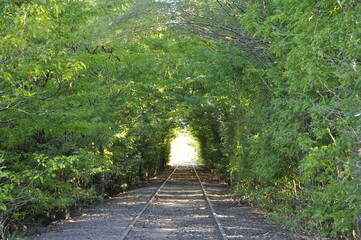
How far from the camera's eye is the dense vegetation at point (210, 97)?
6.23 meters

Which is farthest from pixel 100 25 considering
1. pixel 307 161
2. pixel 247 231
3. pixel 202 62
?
pixel 307 161

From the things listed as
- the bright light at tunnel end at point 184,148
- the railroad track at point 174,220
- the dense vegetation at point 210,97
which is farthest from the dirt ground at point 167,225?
the bright light at tunnel end at point 184,148

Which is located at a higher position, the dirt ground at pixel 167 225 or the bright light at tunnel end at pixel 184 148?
the bright light at tunnel end at pixel 184 148

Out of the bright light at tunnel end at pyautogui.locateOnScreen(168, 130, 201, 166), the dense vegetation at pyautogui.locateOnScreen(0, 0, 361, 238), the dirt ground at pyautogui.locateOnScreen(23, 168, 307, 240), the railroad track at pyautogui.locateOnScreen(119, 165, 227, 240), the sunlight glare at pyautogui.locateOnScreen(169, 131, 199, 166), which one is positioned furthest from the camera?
the sunlight glare at pyautogui.locateOnScreen(169, 131, 199, 166)

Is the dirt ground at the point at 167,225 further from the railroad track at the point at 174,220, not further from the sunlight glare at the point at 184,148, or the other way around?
the sunlight glare at the point at 184,148

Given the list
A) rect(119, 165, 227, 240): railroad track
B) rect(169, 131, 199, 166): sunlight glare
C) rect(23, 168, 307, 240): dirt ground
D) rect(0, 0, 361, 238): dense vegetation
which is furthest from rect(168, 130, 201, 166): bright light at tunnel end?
rect(0, 0, 361, 238): dense vegetation

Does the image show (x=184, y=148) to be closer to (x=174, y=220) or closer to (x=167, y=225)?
(x=174, y=220)

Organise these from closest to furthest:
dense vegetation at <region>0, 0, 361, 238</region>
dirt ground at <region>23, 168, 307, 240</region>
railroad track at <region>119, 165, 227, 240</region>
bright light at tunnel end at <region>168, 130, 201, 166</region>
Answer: dense vegetation at <region>0, 0, 361, 238</region> → dirt ground at <region>23, 168, 307, 240</region> → railroad track at <region>119, 165, 227, 240</region> → bright light at tunnel end at <region>168, 130, 201, 166</region>

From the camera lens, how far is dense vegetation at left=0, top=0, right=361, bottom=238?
6.23m

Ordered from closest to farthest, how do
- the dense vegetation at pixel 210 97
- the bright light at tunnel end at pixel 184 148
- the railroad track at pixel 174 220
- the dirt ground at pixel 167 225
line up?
the dense vegetation at pixel 210 97, the dirt ground at pixel 167 225, the railroad track at pixel 174 220, the bright light at tunnel end at pixel 184 148

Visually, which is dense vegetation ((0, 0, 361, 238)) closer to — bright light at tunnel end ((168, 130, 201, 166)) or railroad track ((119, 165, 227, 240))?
railroad track ((119, 165, 227, 240))

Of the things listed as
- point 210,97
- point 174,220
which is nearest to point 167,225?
point 174,220

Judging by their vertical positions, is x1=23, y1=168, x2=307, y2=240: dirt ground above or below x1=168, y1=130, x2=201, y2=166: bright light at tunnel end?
below

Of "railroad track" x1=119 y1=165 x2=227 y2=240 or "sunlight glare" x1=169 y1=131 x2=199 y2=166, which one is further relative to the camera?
"sunlight glare" x1=169 y1=131 x2=199 y2=166
